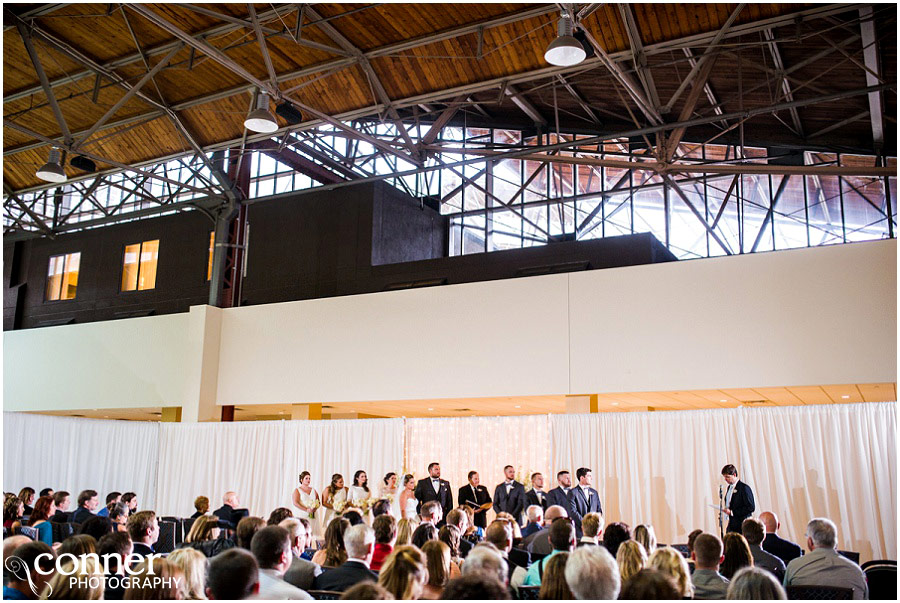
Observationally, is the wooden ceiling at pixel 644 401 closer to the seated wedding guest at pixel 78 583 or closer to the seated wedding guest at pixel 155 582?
the seated wedding guest at pixel 155 582

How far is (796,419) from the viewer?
10867mm

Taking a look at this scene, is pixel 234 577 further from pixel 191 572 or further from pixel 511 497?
pixel 511 497

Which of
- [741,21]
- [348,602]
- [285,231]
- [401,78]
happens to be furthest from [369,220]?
[348,602]

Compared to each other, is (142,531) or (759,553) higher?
(142,531)

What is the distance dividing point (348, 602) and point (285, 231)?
1605cm

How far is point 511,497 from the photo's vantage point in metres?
12.5

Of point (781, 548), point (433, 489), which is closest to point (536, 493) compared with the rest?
point (433, 489)

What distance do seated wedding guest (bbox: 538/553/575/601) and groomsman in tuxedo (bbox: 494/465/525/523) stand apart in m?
8.38

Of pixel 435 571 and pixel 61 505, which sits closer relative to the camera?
pixel 435 571

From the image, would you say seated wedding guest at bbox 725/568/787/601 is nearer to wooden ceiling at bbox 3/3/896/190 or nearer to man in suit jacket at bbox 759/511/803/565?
man in suit jacket at bbox 759/511/803/565

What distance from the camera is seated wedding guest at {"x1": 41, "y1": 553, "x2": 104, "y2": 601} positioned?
366 cm

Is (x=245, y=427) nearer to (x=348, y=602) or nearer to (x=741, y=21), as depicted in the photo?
(x=741, y=21)

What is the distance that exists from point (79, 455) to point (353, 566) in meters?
12.8

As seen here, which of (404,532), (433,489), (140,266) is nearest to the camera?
(404,532)
